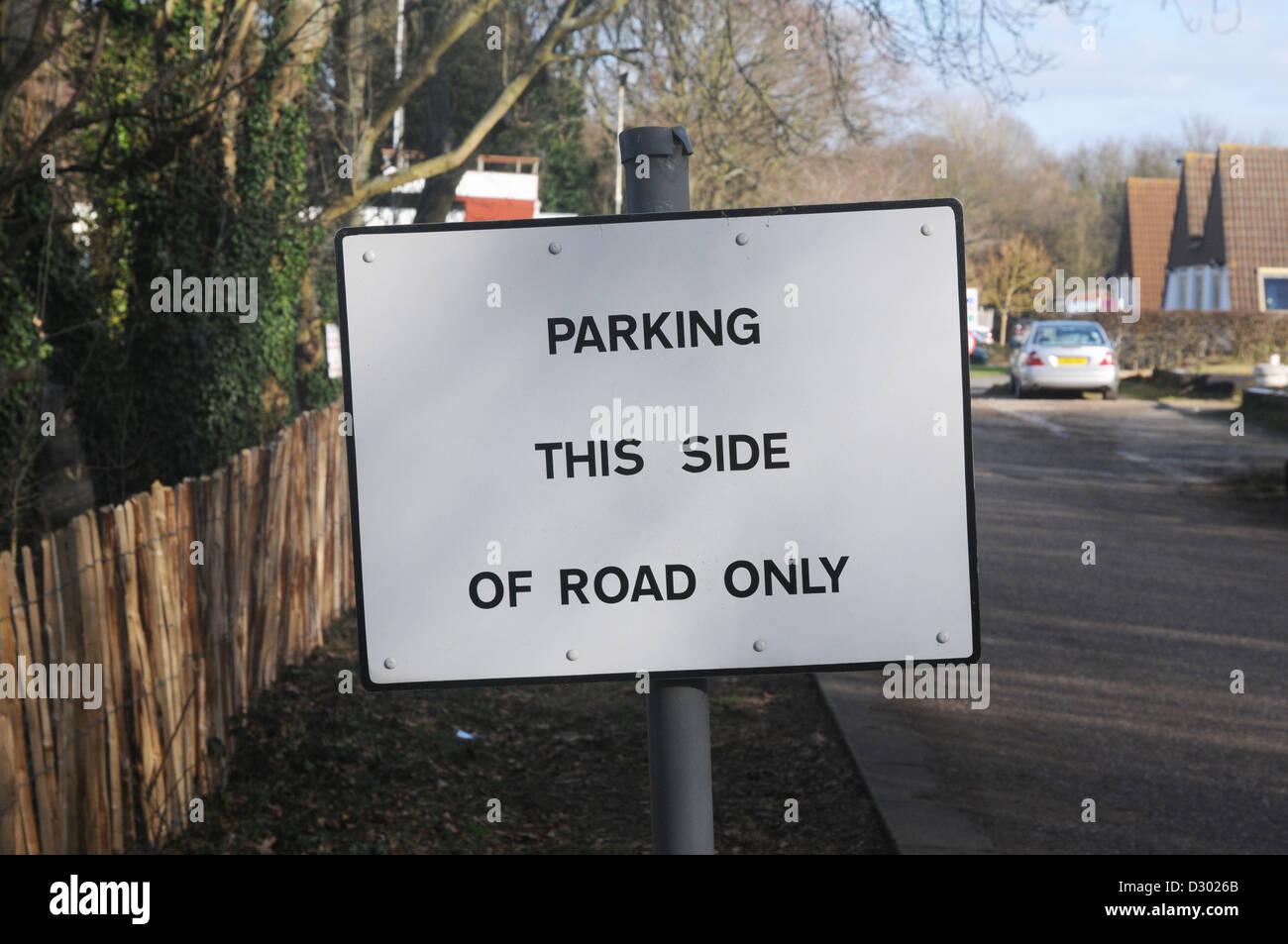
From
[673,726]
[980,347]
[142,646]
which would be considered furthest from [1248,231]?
[673,726]

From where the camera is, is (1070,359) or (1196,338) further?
(1196,338)

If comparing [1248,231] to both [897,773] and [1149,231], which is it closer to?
[1149,231]

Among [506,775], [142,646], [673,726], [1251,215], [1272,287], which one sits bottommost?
[506,775]

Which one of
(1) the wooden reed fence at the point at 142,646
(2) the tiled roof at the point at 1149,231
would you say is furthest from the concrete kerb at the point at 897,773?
(2) the tiled roof at the point at 1149,231

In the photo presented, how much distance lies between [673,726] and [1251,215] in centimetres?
5362

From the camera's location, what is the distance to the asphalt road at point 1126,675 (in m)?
5.42

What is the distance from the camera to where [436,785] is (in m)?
6.45

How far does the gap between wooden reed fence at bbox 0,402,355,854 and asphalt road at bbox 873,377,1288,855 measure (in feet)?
10.3

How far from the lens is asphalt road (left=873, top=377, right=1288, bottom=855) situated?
213 inches

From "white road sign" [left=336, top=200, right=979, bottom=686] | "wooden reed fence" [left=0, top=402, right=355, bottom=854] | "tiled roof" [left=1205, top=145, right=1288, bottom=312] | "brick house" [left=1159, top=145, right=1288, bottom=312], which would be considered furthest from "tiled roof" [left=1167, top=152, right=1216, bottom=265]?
"white road sign" [left=336, top=200, right=979, bottom=686]

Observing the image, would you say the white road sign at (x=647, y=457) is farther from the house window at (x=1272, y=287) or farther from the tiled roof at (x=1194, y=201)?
the tiled roof at (x=1194, y=201)

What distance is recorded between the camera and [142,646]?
5359 millimetres

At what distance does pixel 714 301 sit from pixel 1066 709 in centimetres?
589

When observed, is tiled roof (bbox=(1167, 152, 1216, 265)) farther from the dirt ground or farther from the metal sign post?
the metal sign post
